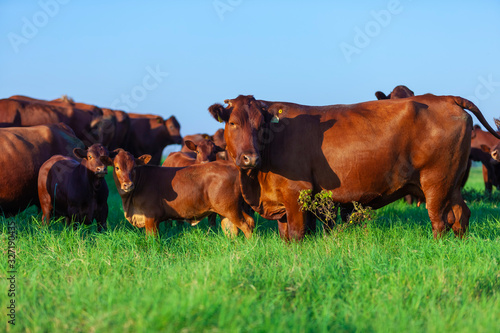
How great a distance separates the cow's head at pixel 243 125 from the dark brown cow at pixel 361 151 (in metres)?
0.01

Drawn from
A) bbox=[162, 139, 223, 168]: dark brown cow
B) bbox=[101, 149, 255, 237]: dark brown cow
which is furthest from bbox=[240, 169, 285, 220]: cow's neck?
bbox=[162, 139, 223, 168]: dark brown cow

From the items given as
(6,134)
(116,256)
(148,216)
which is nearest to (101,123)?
(6,134)

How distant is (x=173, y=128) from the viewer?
2516 cm

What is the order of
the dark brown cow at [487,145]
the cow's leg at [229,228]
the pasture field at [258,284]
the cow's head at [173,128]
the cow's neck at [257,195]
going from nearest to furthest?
the pasture field at [258,284] → the cow's neck at [257,195] → the cow's leg at [229,228] → the dark brown cow at [487,145] → the cow's head at [173,128]

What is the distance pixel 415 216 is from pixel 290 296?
608 centimetres

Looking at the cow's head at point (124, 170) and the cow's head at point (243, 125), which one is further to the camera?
the cow's head at point (124, 170)

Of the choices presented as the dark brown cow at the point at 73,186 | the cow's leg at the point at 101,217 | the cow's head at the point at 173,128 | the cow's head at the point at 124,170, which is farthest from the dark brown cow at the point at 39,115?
the cow's head at the point at 173,128

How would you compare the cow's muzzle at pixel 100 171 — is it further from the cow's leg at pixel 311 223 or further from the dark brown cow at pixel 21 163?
the cow's leg at pixel 311 223

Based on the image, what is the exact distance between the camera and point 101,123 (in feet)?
64.7

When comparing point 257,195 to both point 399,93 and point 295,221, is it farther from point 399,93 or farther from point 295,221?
point 399,93

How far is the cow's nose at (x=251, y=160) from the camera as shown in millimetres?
6000

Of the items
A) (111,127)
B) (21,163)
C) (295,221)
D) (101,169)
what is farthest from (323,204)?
(111,127)

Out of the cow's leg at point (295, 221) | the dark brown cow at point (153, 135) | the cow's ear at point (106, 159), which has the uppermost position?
the cow's ear at point (106, 159)

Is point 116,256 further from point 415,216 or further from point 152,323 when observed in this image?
point 415,216
